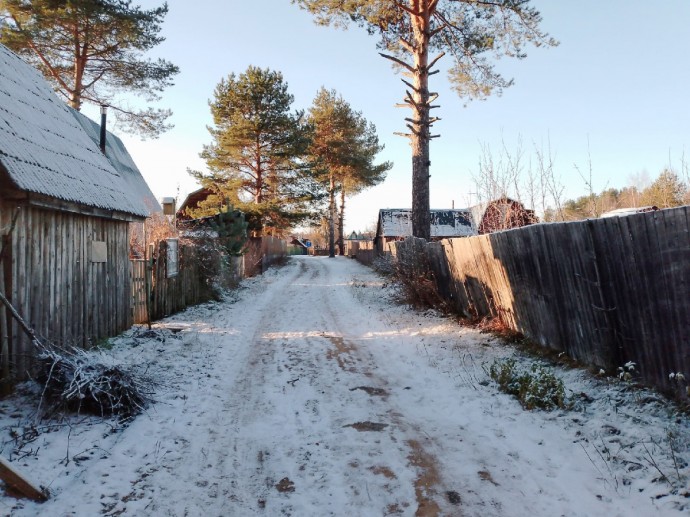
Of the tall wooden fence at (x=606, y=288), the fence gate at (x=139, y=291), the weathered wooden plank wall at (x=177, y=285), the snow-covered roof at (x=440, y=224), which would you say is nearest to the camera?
the tall wooden fence at (x=606, y=288)

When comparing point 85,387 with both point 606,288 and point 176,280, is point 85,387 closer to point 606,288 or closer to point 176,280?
point 606,288

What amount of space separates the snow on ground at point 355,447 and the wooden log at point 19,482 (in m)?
0.06

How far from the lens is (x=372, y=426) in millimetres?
4441

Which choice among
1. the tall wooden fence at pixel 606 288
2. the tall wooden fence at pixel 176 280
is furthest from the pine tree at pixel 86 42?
the tall wooden fence at pixel 606 288

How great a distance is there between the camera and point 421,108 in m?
12.6

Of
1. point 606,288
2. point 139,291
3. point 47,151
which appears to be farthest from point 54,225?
point 606,288

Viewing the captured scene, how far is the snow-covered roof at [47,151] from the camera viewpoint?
543 cm

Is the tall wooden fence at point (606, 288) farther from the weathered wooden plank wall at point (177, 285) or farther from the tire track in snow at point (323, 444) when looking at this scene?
the weathered wooden plank wall at point (177, 285)

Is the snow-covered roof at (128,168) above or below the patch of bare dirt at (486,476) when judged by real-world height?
above

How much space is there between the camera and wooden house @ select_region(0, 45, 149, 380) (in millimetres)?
5129

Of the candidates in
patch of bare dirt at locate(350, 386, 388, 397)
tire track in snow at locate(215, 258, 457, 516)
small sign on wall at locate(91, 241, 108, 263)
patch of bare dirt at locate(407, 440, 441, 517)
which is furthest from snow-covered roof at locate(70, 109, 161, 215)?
patch of bare dirt at locate(407, 440, 441, 517)

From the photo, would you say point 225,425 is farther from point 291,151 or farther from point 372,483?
point 291,151

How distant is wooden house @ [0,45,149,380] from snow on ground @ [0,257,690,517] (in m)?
1.22

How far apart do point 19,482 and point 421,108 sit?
12.1 m
